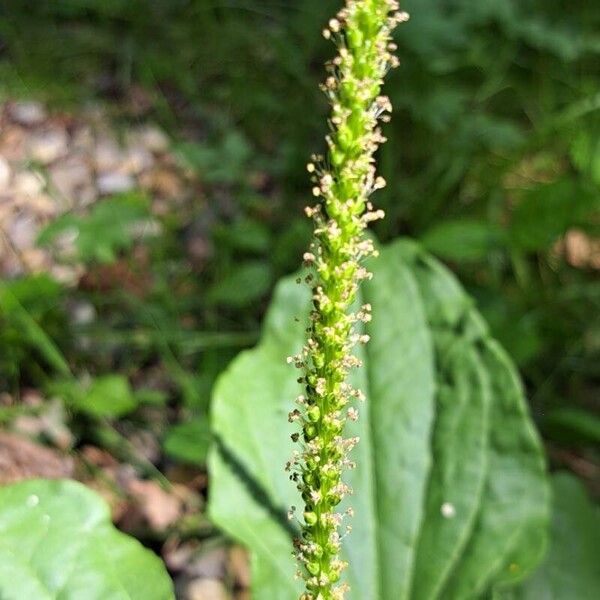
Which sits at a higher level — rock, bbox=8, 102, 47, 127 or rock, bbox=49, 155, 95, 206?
rock, bbox=8, 102, 47, 127

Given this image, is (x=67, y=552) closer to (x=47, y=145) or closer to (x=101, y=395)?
(x=101, y=395)

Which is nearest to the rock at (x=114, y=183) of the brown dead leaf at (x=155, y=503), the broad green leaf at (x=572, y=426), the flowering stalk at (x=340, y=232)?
the brown dead leaf at (x=155, y=503)

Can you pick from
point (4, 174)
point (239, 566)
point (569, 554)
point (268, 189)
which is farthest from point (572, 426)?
point (4, 174)

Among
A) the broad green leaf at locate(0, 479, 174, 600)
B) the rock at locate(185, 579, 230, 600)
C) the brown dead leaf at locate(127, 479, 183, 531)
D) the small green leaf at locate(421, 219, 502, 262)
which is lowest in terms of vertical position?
the rock at locate(185, 579, 230, 600)

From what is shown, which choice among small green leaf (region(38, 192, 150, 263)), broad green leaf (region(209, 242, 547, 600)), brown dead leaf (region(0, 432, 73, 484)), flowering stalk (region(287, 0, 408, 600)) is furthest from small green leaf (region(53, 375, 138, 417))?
flowering stalk (region(287, 0, 408, 600))

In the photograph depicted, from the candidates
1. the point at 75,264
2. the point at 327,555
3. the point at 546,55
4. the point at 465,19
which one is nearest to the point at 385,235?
the point at 465,19

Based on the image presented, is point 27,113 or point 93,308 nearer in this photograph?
point 93,308

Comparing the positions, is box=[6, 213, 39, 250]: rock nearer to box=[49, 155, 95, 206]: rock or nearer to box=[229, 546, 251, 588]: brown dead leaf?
box=[49, 155, 95, 206]: rock
